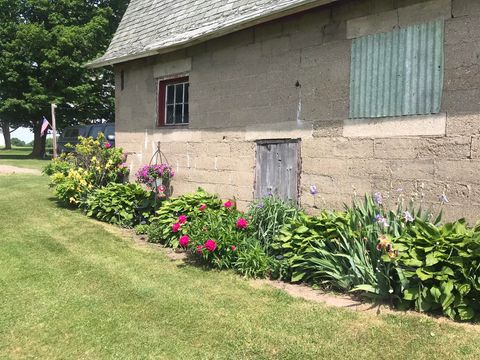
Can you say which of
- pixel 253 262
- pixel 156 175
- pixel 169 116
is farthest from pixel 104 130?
pixel 253 262

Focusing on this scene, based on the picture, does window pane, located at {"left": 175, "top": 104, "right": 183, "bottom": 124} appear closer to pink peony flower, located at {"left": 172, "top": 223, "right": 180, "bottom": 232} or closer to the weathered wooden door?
the weathered wooden door

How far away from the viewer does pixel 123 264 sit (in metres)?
6.04

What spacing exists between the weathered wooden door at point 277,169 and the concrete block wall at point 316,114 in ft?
0.42

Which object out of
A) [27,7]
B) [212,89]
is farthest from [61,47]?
[212,89]

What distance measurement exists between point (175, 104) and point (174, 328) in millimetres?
5416

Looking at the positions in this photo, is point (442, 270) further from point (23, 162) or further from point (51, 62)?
point (51, 62)

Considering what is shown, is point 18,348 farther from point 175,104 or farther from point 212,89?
point 175,104

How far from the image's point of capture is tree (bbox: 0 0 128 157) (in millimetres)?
26781

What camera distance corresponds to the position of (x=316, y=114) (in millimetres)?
6117

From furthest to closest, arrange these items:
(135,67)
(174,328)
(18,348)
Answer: (135,67) < (174,328) < (18,348)

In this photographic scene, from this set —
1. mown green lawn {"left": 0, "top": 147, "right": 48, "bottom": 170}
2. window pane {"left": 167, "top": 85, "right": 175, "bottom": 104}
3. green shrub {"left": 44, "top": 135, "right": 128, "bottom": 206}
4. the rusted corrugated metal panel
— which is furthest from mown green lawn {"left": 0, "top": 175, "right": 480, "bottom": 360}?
mown green lawn {"left": 0, "top": 147, "right": 48, "bottom": 170}

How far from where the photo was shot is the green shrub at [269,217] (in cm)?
579

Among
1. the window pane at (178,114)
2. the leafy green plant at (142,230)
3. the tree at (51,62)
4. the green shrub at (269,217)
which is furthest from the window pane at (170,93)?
the tree at (51,62)

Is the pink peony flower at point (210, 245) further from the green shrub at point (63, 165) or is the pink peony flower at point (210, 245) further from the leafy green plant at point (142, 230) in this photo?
the green shrub at point (63, 165)
